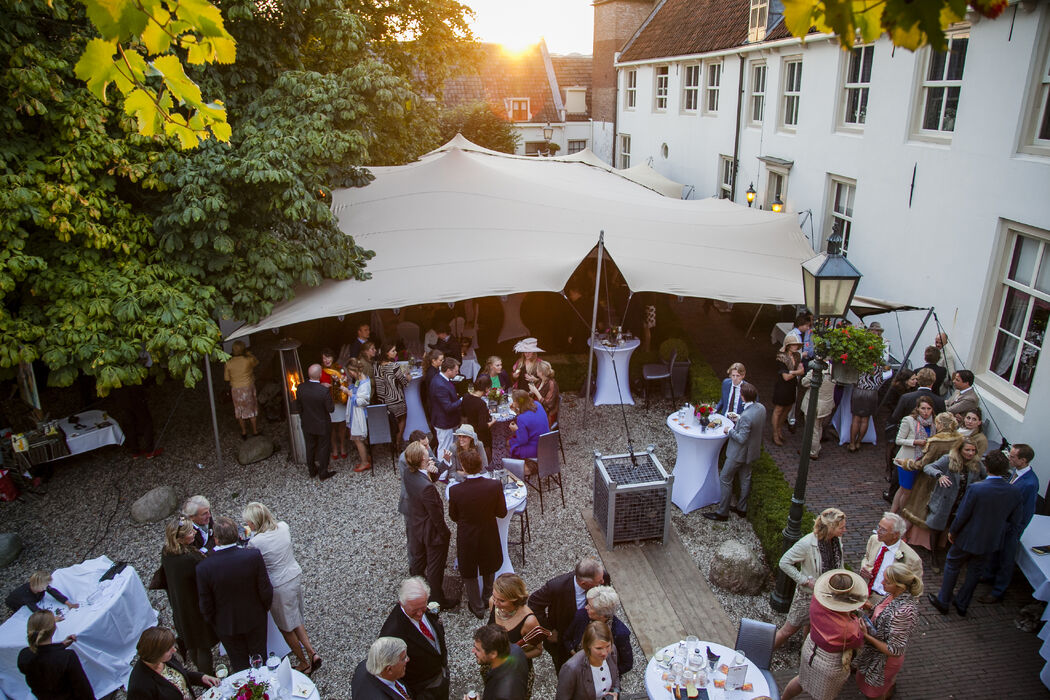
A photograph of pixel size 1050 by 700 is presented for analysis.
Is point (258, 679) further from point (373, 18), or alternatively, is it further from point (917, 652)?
Result: point (373, 18)

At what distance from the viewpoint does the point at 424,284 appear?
8.73 metres

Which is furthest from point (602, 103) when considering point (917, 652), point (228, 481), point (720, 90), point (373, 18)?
point (917, 652)

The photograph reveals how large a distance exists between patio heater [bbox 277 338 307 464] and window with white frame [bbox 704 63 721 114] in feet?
43.1

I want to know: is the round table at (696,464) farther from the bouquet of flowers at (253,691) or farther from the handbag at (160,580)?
the handbag at (160,580)

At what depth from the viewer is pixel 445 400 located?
7418mm

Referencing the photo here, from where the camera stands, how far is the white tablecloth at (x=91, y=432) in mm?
7949

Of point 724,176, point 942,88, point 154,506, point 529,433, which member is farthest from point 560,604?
point 724,176

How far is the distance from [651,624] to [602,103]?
23178mm

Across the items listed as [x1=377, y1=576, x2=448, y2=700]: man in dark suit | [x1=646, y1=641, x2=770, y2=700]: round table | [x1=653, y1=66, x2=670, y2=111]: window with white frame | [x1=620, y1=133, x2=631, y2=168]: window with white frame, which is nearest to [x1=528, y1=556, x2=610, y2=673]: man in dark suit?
[x1=646, y1=641, x2=770, y2=700]: round table

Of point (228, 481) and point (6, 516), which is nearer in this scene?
point (6, 516)

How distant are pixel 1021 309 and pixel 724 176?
1034 centimetres

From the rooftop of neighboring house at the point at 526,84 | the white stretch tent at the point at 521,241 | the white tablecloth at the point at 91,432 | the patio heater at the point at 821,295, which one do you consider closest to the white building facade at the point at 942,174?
the white stretch tent at the point at 521,241

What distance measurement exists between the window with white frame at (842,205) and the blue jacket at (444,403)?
751 cm

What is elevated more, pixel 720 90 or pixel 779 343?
pixel 720 90
